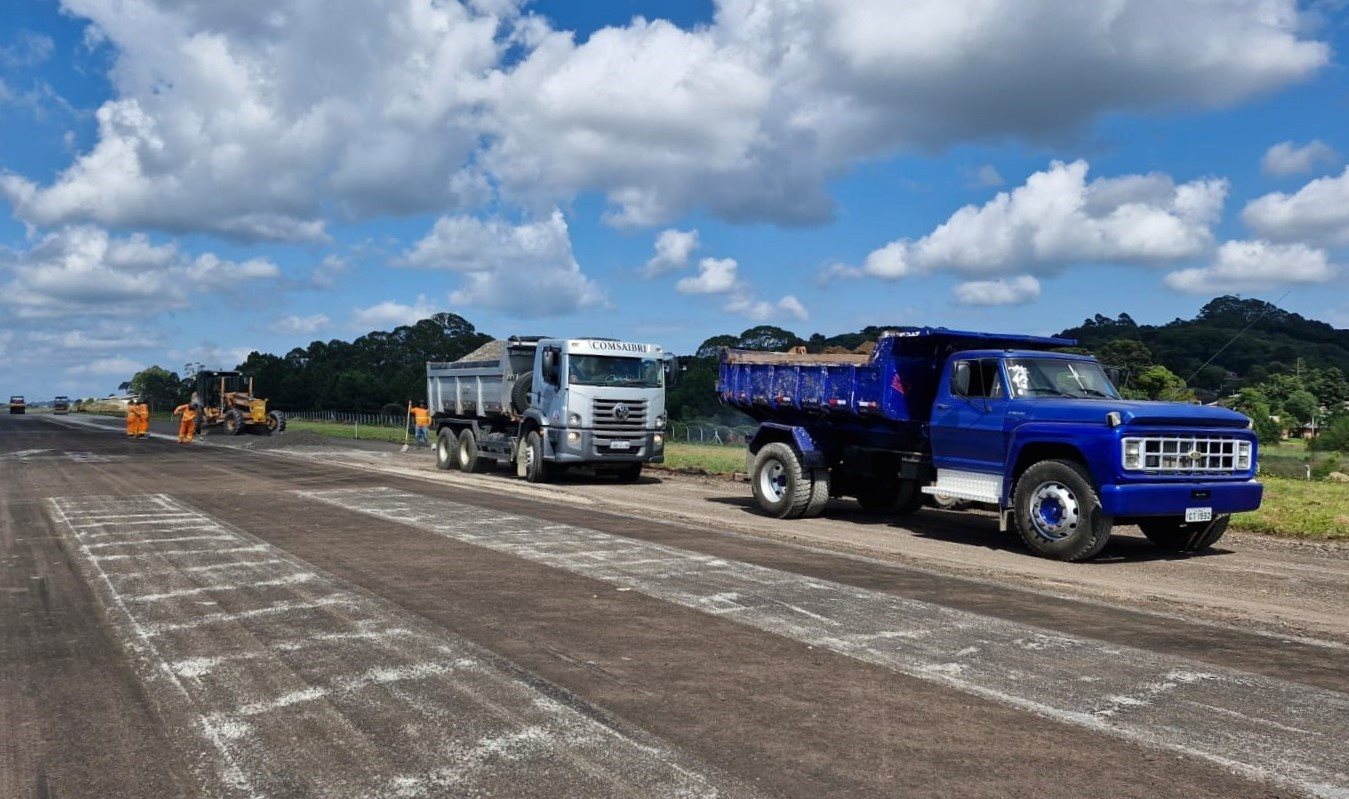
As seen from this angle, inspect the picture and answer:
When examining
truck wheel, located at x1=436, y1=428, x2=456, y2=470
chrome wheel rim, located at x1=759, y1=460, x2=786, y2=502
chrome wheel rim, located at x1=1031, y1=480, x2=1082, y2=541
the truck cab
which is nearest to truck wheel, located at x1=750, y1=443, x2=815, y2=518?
chrome wheel rim, located at x1=759, y1=460, x2=786, y2=502

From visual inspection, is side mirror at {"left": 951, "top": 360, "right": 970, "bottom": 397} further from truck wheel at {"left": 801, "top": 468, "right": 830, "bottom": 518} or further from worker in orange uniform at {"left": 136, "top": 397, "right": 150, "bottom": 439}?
worker in orange uniform at {"left": 136, "top": 397, "right": 150, "bottom": 439}

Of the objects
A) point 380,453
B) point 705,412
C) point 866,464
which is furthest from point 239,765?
point 705,412

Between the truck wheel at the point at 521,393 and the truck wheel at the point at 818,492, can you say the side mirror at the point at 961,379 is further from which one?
the truck wheel at the point at 521,393

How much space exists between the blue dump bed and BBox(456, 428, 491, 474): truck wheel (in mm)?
10481

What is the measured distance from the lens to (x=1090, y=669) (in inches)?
237

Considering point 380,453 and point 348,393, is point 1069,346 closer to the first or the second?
point 380,453

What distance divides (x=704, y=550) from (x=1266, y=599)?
5.20 m

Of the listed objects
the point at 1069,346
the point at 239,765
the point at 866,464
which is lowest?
the point at 239,765

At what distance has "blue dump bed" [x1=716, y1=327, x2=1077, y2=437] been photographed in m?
13.1

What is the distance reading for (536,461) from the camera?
20.2m

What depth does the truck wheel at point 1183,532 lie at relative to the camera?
37.5 feet

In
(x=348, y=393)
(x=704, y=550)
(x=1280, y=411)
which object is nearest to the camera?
(x=704, y=550)

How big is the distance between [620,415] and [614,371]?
34.8 inches

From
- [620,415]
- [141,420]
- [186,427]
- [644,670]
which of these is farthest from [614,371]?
[141,420]
